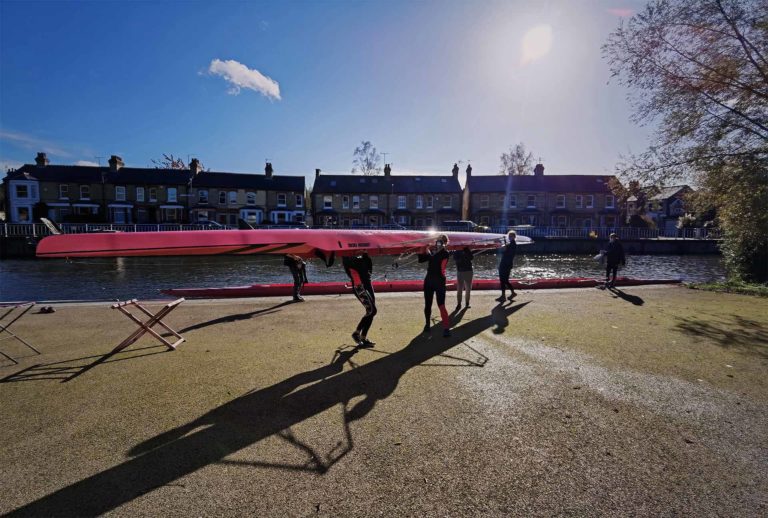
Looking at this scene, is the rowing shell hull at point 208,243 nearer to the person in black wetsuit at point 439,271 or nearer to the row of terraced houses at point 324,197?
the person in black wetsuit at point 439,271

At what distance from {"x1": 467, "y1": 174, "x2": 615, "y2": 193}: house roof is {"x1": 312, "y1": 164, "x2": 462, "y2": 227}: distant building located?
3347mm

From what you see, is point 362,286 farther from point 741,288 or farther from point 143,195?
point 143,195

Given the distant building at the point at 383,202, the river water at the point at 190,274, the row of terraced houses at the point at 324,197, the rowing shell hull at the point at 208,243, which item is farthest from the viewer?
the distant building at the point at 383,202

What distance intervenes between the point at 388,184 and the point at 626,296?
138 feet

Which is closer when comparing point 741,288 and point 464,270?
point 464,270

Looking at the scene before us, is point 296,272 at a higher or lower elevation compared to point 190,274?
higher

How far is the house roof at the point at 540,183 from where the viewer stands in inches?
1989

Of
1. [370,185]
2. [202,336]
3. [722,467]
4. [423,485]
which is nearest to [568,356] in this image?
[722,467]

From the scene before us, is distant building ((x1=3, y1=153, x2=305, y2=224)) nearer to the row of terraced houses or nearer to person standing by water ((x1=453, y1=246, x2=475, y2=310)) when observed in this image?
the row of terraced houses

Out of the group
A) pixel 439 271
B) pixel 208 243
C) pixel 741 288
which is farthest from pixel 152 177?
pixel 741 288

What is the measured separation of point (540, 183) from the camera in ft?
169

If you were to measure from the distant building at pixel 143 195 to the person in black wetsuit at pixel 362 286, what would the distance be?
4394 cm

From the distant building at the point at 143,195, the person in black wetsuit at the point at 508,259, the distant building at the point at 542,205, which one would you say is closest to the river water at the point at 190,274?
the person in black wetsuit at the point at 508,259

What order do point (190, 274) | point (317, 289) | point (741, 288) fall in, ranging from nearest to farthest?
1. point (317, 289)
2. point (741, 288)
3. point (190, 274)
